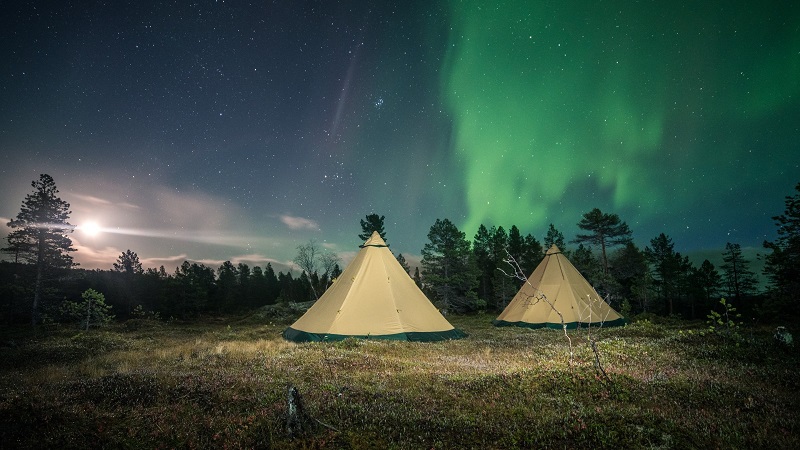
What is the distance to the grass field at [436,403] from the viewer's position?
5078 mm

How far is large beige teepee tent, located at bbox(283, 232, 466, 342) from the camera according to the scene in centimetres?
1831

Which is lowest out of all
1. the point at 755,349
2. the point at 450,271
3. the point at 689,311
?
the point at 689,311

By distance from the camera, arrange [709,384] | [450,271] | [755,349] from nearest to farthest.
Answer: [709,384] → [755,349] → [450,271]

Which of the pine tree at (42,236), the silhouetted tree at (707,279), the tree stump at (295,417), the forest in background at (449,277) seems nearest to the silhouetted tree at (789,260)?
the forest in background at (449,277)

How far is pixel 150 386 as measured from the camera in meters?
7.91

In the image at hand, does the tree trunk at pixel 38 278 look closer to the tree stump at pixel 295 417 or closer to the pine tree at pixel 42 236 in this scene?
the pine tree at pixel 42 236

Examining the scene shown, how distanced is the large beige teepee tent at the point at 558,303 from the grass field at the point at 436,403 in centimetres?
1292

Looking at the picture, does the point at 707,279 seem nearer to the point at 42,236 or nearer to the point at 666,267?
the point at 666,267

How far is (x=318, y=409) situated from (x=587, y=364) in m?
7.12

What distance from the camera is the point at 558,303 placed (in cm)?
2538

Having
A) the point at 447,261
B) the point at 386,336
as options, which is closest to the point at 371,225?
the point at 447,261

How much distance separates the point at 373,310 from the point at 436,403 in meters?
12.7

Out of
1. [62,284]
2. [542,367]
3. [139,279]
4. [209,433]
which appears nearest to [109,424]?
[209,433]

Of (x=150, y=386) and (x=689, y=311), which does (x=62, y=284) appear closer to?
(x=150, y=386)
